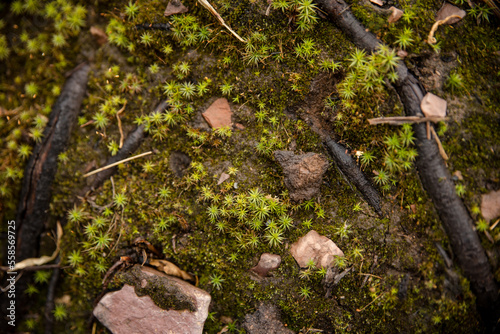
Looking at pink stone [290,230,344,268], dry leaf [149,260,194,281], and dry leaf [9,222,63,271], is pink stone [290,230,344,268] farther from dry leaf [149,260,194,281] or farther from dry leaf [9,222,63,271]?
dry leaf [9,222,63,271]

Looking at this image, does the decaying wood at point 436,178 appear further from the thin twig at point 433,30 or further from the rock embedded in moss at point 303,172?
the rock embedded in moss at point 303,172

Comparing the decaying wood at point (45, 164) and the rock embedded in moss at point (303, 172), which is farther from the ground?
the rock embedded in moss at point (303, 172)

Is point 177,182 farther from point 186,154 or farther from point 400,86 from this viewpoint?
point 400,86

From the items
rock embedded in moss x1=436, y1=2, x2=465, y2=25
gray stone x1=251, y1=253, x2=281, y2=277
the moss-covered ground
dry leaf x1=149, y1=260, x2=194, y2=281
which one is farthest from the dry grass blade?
dry leaf x1=149, y1=260, x2=194, y2=281

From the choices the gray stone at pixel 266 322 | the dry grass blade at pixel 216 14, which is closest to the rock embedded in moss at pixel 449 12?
the dry grass blade at pixel 216 14

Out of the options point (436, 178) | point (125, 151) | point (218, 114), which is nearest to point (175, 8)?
point (218, 114)

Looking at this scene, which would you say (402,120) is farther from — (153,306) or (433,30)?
(153,306)
